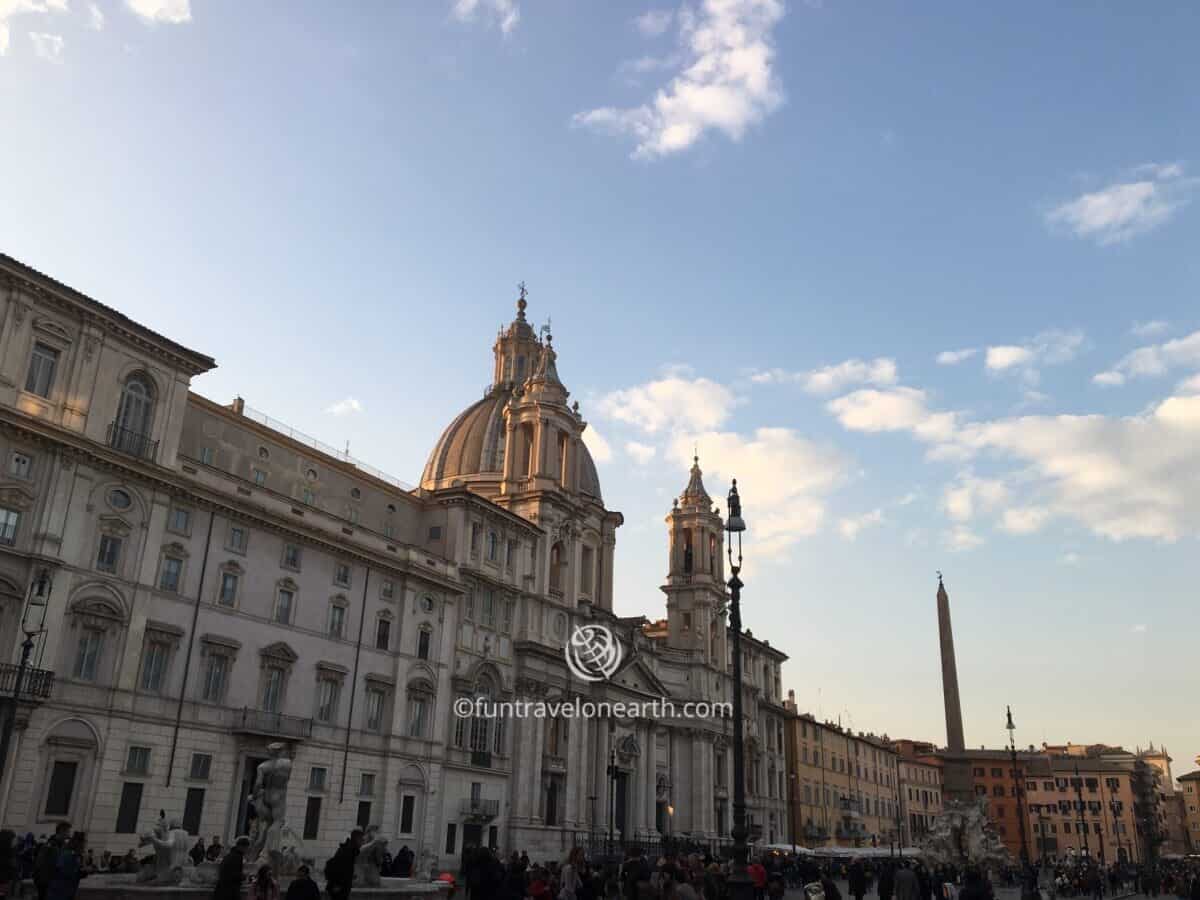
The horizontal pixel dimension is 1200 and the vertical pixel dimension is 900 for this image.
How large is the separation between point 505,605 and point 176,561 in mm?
19354

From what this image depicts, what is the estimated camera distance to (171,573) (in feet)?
113

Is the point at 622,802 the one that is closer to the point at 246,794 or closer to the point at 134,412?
the point at 246,794

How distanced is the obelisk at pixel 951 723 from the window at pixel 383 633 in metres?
34.5

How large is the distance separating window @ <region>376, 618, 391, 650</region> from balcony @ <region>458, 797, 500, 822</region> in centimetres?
856

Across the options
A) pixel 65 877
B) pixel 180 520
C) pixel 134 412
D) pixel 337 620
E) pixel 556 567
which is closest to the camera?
pixel 65 877

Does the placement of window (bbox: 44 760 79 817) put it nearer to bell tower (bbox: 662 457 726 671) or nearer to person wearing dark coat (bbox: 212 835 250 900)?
person wearing dark coat (bbox: 212 835 250 900)

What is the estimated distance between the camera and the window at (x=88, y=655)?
1223 inches

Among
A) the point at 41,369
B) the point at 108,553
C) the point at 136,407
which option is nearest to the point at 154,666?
the point at 108,553

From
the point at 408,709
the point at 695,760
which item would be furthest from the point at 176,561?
the point at 695,760

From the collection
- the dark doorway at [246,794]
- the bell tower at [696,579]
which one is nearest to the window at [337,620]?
the dark doorway at [246,794]

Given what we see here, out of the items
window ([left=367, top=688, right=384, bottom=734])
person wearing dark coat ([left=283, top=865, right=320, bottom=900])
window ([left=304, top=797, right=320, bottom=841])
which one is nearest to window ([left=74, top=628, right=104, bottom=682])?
window ([left=304, top=797, right=320, bottom=841])

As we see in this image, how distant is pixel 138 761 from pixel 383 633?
12353 mm

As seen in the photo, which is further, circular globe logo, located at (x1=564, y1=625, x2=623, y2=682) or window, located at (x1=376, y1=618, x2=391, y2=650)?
circular globe logo, located at (x1=564, y1=625, x2=623, y2=682)

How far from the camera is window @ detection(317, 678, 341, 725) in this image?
3938 cm
